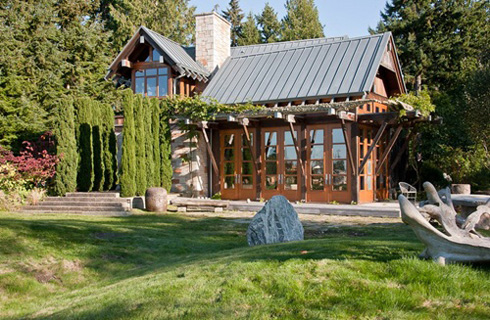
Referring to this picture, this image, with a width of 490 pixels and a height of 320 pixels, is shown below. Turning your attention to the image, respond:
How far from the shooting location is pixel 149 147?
53.5 feet

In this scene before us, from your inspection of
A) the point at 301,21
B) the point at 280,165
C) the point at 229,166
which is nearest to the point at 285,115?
the point at 280,165

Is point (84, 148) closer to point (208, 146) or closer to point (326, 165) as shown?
point (208, 146)

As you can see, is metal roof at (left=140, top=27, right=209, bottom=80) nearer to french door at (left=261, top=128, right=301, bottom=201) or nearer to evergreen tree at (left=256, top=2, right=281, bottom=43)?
french door at (left=261, top=128, right=301, bottom=201)

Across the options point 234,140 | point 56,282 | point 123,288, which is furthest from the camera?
point 234,140

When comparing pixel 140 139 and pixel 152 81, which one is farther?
pixel 152 81

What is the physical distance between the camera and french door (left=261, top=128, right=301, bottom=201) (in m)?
16.0

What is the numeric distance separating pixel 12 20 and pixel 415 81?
2101 centimetres

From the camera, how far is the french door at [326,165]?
15.3m

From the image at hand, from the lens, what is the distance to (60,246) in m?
7.94

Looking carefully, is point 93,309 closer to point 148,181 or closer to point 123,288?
point 123,288

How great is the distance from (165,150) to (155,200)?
306cm

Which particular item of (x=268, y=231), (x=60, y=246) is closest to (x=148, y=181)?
(x=60, y=246)

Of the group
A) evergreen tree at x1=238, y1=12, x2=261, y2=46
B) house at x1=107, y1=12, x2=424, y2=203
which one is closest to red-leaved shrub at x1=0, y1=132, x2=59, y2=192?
house at x1=107, y1=12, x2=424, y2=203

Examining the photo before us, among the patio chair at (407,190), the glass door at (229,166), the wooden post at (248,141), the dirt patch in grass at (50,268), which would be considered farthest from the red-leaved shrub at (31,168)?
the patio chair at (407,190)
